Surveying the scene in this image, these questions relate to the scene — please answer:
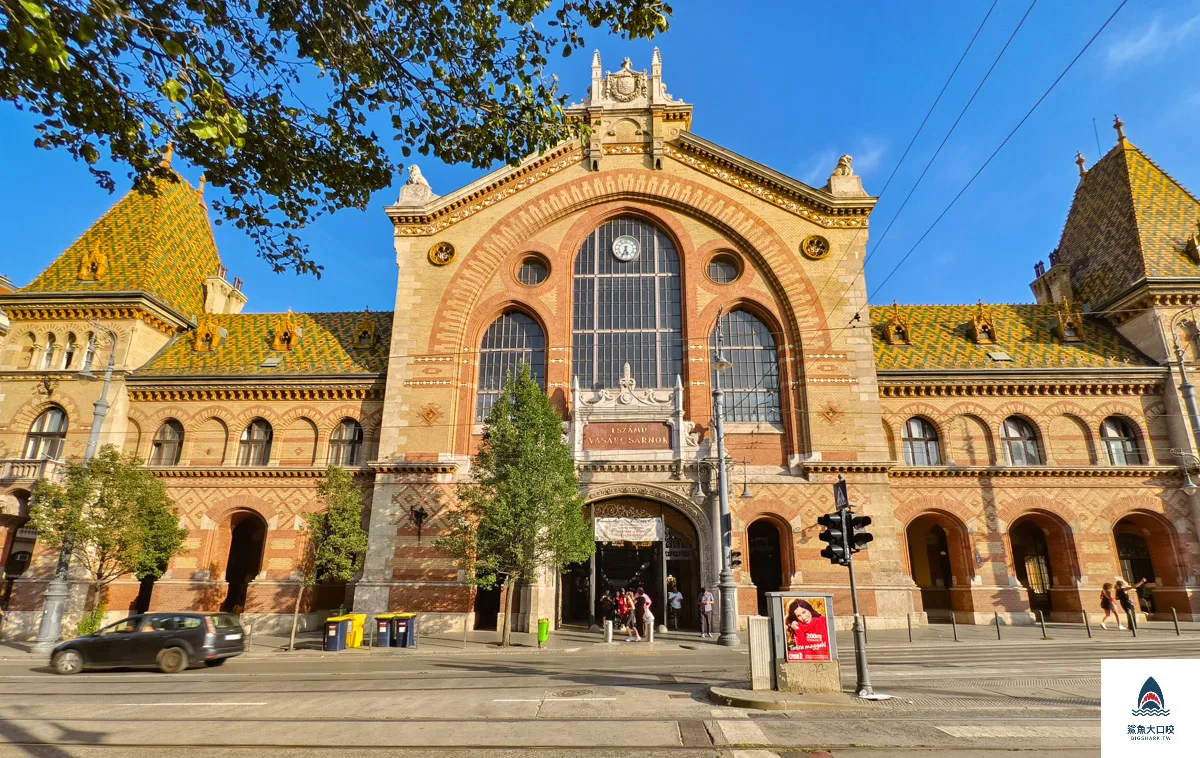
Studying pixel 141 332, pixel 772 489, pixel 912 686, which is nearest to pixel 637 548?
pixel 772 489

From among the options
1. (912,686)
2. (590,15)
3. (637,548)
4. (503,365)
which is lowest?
(912,686)

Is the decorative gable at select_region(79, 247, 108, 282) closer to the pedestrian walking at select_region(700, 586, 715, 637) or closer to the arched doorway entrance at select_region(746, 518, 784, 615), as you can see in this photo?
the pedestrian walking at select_region(700, 586, 715, 637)

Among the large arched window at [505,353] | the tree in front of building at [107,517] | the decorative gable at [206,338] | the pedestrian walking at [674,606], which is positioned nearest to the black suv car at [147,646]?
the tree in front of building at [107,517]

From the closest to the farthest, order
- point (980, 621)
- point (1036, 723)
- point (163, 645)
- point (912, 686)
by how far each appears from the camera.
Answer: point (1036, 723)
point (912, 686)
point (163, 645)
point (980, 621)

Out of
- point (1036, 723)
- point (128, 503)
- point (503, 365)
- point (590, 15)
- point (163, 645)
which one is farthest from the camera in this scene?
point (503, 365)

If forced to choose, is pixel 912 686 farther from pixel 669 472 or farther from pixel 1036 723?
pixel 669 472

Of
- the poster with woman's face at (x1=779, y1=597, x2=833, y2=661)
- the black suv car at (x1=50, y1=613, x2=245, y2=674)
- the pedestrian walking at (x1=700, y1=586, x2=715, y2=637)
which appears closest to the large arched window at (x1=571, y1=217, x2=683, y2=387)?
the pedestrian walking at (x1=700, y1=586, x2=715, y2=637)

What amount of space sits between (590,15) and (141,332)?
92.7 ft

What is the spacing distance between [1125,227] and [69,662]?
134ft

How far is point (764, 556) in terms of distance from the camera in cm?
2631

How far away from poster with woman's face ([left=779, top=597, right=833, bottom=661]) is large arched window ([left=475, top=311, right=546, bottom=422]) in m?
→ 16.7

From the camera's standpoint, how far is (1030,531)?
2880 centimetres

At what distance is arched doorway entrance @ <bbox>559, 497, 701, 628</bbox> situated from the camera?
81.7ft

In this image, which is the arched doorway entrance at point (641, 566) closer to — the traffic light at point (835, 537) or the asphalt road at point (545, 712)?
the asphalt road at point (545, 712)
